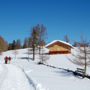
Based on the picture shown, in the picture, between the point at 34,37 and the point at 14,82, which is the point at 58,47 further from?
the point at 14,82

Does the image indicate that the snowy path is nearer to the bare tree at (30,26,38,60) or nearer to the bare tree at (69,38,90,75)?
the bare tree at (69,38,90,75)

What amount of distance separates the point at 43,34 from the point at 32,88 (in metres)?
30.2

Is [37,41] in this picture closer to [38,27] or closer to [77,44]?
[38,27]

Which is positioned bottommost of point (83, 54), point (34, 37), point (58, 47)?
point (83, 54)

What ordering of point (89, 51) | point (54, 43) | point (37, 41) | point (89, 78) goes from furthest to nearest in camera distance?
point (54, 43), point (37, 41), point (89, 51), point (89, 78)

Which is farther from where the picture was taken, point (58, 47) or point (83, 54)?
point (58, 47)

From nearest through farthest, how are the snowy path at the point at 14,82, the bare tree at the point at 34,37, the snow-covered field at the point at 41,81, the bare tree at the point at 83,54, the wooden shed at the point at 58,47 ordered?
1. the snow-covered field at the point at 41,81
2. the snowy path at the point at 14,82
3. the bare tree at the point at 83,54
4. the bare tree at the point at 34,37
5. the wooden shed at the point at 58,47

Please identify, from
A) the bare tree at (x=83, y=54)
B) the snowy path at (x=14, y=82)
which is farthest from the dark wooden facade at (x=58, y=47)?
the snowy path at (x=14, y=82)

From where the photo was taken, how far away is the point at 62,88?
7312 millimetres

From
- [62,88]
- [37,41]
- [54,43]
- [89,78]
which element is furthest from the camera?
[54,43]

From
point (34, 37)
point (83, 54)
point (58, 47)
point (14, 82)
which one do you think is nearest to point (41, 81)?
point (14, 82)

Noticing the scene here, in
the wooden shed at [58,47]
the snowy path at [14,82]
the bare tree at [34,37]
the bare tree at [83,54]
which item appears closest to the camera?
the snowy path at [14,82]

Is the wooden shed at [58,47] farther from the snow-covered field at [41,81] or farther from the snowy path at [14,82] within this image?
the snowy path at [14,82]

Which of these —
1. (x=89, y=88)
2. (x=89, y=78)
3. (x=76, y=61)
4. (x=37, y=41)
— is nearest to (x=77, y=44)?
(x=76, y=61)
